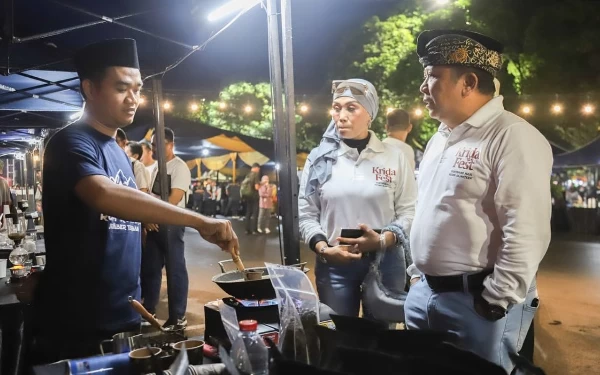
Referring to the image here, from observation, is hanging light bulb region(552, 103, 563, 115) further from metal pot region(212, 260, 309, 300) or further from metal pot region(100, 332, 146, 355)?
metal pot region(100, 332, 146, 355)

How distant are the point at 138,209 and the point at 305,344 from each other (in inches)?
31.0

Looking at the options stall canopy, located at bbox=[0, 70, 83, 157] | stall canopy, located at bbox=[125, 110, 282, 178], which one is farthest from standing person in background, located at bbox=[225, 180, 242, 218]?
stall canopy, located at bbox=[0, 70, 83, 157]

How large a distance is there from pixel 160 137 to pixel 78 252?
4.27 m

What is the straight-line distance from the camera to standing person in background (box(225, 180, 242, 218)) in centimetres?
2381

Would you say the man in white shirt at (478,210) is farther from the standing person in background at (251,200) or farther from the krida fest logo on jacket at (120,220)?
the standing person in background at (251,200)

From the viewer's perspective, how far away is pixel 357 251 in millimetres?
3303

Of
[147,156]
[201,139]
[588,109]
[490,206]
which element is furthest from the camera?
[588,109]

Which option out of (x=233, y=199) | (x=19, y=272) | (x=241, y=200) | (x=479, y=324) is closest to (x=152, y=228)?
(x=19, y=272)

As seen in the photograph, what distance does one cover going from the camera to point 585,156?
57.1ft

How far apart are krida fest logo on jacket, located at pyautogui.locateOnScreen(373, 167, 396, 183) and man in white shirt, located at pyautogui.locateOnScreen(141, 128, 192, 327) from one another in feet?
11.7

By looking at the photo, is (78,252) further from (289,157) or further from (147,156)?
(147,156)

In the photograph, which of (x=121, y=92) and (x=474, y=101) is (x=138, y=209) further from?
(x=474, y=101)

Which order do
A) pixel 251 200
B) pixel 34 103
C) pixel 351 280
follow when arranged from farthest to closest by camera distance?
pixel 251 200 < pixel 34 103 < pixel 351 280

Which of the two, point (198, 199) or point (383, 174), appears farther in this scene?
point (198, 199)
